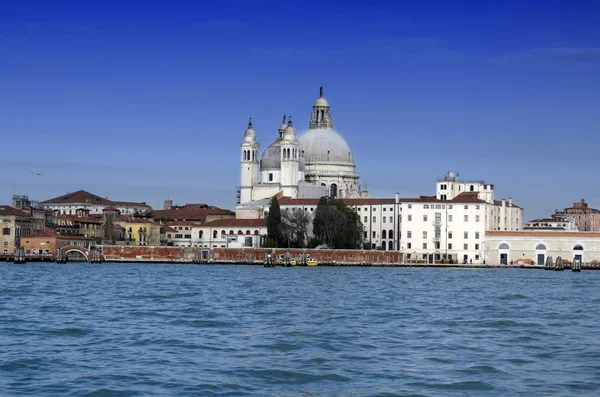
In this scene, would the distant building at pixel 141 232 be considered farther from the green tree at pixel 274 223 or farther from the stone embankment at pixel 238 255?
the green tree at pixel 274 223

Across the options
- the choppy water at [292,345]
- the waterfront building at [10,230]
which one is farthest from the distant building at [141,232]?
the choppy water at [292,345]

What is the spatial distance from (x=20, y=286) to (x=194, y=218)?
56.3 m

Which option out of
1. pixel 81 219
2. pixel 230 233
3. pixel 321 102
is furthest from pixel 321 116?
pixel 81 219

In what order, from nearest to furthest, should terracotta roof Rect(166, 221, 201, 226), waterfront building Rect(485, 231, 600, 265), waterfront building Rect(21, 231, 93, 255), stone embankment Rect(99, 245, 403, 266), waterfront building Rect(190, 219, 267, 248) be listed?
waterfront building Rect(21, 231, 93, 255)
stone embankment Rect(99, 245, 403, 266)
waterfront building Rect(485, 231, 600, 265)
waterfront building Rect(190, 219, 267, 248)
terracotta roof Rect(166, 221, 201, 226)

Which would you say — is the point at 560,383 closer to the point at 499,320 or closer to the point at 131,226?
the point at 499,320

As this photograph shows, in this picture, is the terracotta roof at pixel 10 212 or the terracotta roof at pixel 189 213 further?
the terracotta roof at pixel 189 213

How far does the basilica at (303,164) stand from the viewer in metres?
84.9

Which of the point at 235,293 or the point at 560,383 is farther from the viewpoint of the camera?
the point at 235,293

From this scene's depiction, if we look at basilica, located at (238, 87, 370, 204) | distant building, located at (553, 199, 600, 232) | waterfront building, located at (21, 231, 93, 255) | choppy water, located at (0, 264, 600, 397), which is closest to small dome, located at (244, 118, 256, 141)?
basilica, located at (238, 87, 370, 204)

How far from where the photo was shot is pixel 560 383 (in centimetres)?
1538

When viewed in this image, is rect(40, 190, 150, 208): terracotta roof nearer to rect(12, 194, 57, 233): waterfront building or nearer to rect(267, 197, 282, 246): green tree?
rect(12, 194, 57, 233): waterfront building

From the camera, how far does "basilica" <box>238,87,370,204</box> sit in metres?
84.9

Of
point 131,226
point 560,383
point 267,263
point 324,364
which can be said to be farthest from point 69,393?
point 131,226

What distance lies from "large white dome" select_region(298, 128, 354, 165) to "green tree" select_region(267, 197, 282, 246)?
15.4 m
